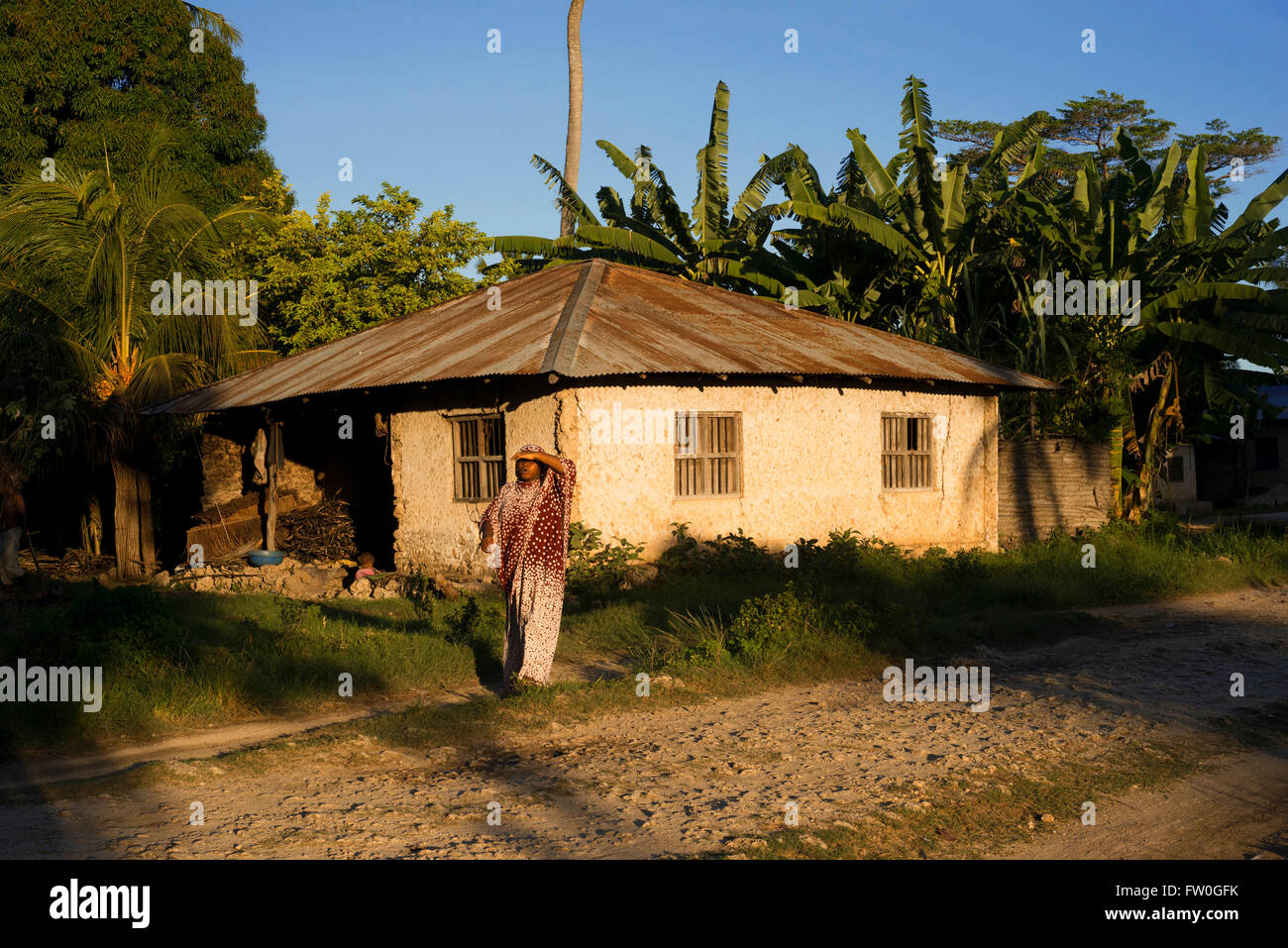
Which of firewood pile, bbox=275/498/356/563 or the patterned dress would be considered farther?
firewood pile, bbox=275/498/356/563

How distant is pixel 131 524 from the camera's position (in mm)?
16531

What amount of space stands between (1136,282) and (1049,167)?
1485 cm

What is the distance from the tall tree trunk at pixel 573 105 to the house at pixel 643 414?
6.33m

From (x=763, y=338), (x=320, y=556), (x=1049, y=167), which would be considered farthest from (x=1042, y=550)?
(x=1049, y=167)

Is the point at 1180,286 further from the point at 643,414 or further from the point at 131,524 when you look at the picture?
the point at 131,524

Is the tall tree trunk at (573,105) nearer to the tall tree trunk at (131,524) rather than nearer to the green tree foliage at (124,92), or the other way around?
the green tree foliage at (124,92)

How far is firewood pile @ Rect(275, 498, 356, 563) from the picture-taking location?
54.0 feet

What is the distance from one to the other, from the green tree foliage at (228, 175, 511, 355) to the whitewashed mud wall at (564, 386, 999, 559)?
8.76m

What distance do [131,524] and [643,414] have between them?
819 centimetres

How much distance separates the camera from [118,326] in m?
16.9

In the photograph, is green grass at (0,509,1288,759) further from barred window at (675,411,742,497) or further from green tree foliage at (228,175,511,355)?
green tree foliage at (228,175,511,355)

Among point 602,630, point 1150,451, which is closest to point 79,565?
point 602,630

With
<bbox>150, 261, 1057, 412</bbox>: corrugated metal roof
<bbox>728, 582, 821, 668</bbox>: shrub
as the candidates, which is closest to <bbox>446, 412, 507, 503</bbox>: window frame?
<bbox>150, 261, 1057, 412</bbox>: corrugated metal roof
